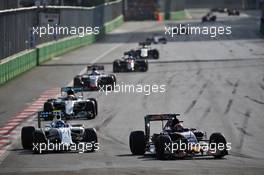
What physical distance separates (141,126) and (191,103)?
272 inches

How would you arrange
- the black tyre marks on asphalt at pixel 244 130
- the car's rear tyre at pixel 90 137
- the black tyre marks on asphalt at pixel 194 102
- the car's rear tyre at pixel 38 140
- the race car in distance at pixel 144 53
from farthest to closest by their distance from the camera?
1. the race car in distance at pixel 144 53
2. the black tyre marks on asphalt at pixel 194 102
3. the black tyre marks on asphalt at pixel 244 130
4. the car's rear tyre at pixel 90 137
5. the car's rear tyre at pixel 38 140

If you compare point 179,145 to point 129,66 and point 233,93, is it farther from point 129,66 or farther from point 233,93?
point 129,66

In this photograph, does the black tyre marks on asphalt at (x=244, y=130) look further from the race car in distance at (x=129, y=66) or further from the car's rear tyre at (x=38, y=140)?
the race car in distance at (x=129, y=66)

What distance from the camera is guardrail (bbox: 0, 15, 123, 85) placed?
46.1 meters

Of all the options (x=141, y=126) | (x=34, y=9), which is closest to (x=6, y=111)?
(x=141, y=126)

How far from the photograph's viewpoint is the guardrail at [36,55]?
46.1 metres

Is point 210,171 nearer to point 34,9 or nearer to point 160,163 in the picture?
point 160,163

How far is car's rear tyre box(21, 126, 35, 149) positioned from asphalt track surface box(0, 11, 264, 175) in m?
0.23

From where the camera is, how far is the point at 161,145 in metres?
22.9

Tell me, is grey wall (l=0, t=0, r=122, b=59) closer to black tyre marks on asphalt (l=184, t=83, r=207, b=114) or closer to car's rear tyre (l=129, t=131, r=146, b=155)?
black tyre marks on asphalt (l=184, t=83, r=207, b=114)

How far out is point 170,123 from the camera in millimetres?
24156

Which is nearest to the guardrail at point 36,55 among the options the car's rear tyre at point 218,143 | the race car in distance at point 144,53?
the race car in distance at point 144,53

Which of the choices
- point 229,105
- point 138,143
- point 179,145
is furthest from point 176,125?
point 229,105

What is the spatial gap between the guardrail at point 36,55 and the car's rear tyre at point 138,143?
2156cm
